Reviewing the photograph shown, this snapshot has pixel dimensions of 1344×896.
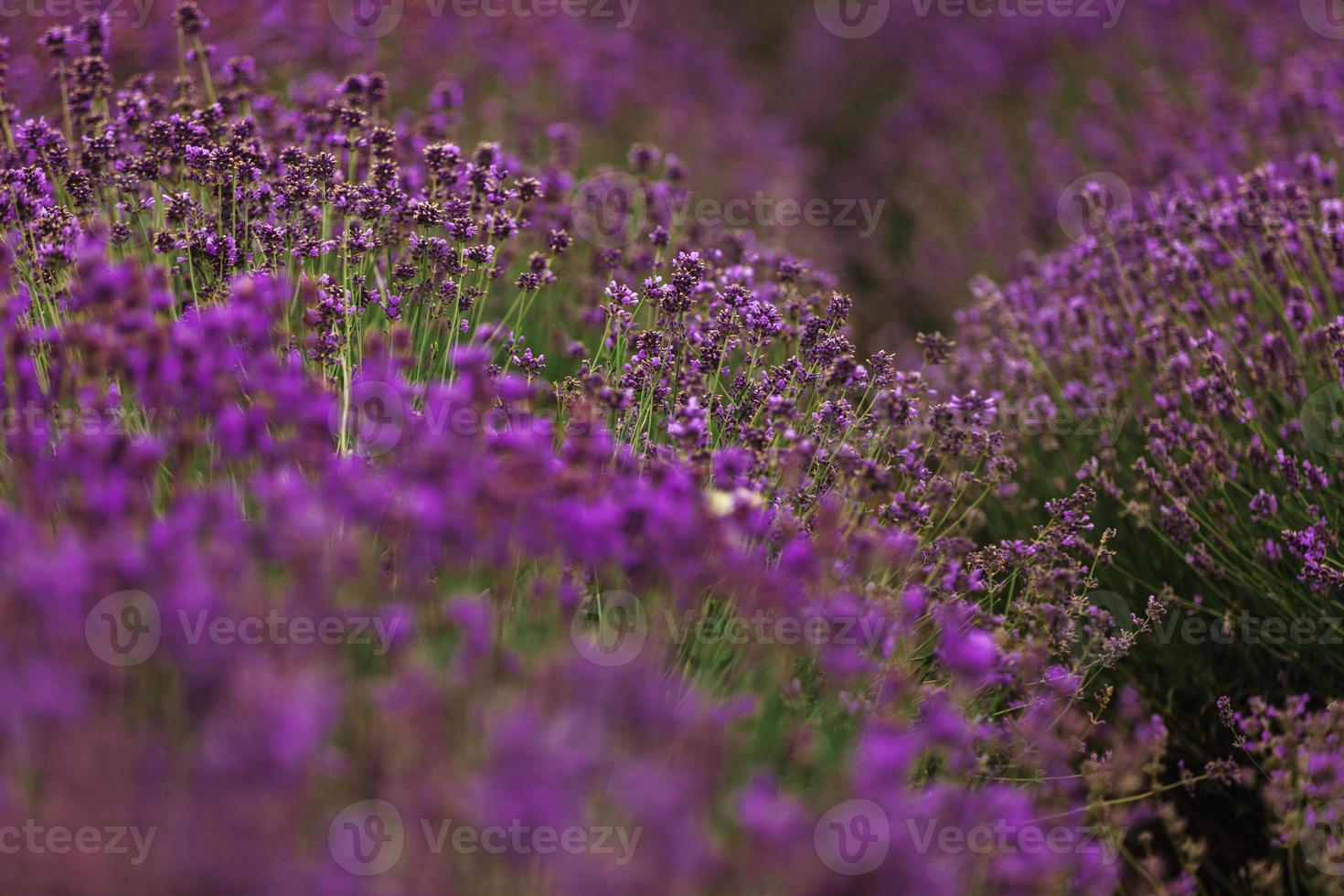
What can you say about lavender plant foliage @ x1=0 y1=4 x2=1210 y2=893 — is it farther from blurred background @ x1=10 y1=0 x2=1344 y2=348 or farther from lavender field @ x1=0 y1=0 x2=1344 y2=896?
blurred background @ x1=10 y1=0 x2=1344 y2=348

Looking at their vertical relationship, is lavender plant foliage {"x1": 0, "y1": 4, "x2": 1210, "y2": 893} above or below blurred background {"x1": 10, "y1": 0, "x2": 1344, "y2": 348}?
below

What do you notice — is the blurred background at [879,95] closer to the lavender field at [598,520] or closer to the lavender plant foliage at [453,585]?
the lavender field at [598,520]

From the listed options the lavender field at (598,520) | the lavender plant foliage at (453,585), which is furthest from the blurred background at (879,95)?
the lavender plant foliage at (453,585)

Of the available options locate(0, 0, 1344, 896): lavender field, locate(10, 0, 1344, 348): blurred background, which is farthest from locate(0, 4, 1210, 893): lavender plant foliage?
A: locate(10, 0, 1344, 348): blurred background

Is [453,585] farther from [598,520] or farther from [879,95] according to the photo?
[879,95]

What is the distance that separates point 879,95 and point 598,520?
376 inches

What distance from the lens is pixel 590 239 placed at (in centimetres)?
473

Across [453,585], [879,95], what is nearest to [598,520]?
[453,585]

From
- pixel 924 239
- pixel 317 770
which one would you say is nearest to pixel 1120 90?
pixel 924 239

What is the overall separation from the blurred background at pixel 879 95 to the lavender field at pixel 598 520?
100 millimetres

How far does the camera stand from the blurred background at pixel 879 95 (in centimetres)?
558

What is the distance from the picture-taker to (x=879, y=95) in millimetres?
10562

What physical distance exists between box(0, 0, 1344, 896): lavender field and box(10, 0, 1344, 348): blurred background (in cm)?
10

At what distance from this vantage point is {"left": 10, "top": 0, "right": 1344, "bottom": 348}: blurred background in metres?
5.58
